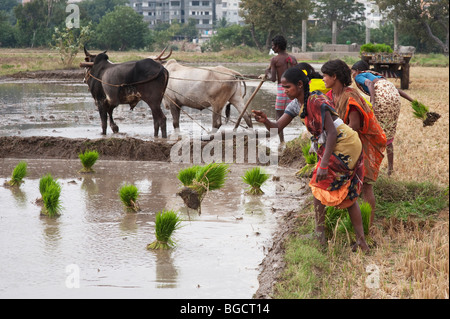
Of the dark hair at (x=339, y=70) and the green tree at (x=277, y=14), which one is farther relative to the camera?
Answer: the green tree at (x=277, y=14)

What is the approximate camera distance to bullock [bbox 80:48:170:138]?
9641mm

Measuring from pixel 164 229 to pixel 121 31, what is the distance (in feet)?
162

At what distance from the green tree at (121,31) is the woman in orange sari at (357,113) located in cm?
4873

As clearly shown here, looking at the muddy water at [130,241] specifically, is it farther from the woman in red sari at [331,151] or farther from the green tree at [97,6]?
the green tree at [97,6]

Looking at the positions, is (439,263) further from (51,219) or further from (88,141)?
(88,141)

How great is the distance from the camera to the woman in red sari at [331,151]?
4.13 meters

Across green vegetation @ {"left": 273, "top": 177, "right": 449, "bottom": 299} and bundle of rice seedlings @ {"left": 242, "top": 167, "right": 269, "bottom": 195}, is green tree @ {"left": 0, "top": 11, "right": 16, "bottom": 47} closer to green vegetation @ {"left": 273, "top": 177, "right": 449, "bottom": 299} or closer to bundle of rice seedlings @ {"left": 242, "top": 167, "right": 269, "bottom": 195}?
bundle of rice seedlings @ {"left": 242, "top": 167, "right": 269, "bottom": 195}

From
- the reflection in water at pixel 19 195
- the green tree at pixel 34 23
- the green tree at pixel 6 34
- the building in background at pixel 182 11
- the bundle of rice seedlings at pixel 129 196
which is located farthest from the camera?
the building in background at pixel 182 11

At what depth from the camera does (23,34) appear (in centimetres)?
4456

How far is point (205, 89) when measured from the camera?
9930 millimetres

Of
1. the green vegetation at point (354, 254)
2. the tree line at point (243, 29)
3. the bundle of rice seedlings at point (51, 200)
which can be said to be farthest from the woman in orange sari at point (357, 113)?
the tree line at point (243, 29)

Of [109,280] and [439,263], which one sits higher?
[439,263]
